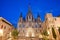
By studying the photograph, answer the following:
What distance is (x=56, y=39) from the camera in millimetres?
20844

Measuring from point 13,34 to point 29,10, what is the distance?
48.8m

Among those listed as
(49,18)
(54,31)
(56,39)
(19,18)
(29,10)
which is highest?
(29,10)

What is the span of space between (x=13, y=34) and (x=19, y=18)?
141ft

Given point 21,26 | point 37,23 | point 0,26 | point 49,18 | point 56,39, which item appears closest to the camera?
point 0,26

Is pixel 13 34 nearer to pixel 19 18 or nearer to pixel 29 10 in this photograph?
pixel 19 18

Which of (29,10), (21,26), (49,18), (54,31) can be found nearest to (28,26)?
(21,26)

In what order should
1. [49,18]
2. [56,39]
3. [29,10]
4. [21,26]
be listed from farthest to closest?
1. [29,10]
2. [21,26]
3. [49,18]
4. [56,39]

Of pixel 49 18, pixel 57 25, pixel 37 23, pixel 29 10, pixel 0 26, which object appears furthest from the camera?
pixel 29 10

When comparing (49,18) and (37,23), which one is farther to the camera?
(37,23)

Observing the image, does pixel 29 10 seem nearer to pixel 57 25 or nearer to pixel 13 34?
pixel 57 25

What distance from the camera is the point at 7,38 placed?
21.4 meters

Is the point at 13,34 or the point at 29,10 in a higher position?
the point at 29,10

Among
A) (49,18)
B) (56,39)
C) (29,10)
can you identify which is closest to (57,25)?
(49,18)

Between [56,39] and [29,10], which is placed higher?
[29,10]
